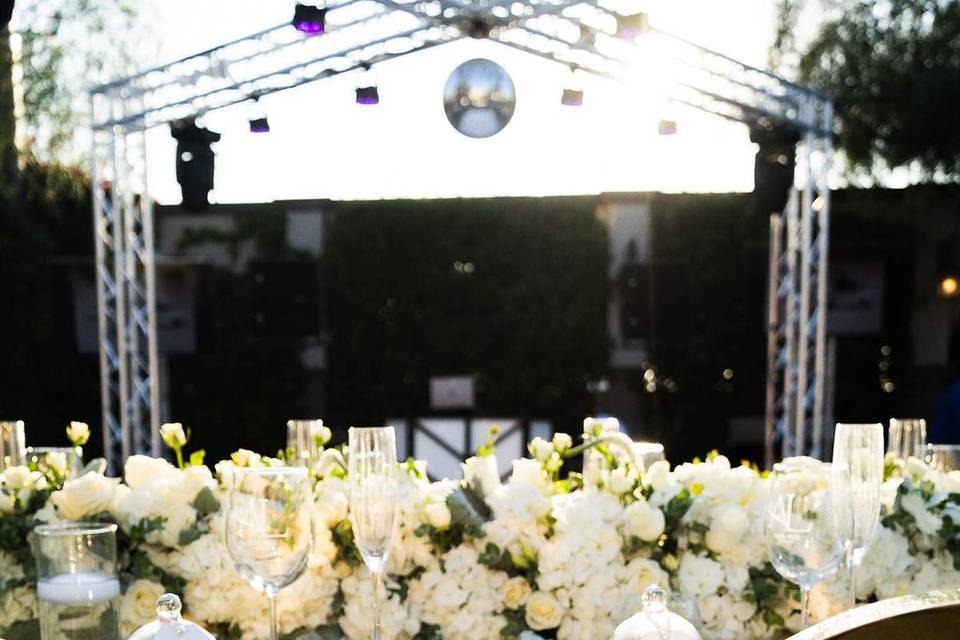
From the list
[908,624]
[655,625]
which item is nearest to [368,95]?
[655,625]

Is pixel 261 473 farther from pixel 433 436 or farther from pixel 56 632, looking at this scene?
pixel 433 436

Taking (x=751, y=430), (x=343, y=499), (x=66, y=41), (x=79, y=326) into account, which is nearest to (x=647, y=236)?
(x=751, y=430)

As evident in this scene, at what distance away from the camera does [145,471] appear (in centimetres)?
178

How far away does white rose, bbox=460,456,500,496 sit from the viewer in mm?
1713

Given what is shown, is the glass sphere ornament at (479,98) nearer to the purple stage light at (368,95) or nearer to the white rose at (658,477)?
the purple stage light at (368,95)

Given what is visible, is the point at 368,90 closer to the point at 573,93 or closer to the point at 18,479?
the point at 573,93

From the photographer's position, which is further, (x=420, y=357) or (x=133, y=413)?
(x=420, y=357)

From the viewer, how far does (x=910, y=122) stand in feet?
31.3

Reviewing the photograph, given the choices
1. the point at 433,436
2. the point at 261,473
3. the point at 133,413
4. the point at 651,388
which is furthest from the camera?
the point at 651,388

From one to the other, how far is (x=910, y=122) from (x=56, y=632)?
9438mm

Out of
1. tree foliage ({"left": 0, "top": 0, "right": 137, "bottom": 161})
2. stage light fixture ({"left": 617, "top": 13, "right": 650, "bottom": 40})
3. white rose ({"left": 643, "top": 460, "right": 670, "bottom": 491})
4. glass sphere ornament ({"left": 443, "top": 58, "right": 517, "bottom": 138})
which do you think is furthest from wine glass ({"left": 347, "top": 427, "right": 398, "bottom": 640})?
tree foliage ({"left": 0, "top": 0, "right": 137, "bottom": 161})

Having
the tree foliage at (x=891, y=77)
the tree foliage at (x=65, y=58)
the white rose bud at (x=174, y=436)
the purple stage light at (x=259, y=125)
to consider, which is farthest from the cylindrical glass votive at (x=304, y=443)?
the tree foliage at (x=65, y=58)

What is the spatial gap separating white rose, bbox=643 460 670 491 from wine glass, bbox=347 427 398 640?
0.46 meters

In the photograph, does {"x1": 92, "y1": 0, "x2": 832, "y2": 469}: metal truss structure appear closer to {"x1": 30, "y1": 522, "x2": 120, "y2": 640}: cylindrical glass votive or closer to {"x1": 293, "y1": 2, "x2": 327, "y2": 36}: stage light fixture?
{"x1": 293, "y1": 2, "x2": 327, "y2": 36}: stage light fixture
